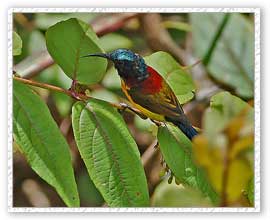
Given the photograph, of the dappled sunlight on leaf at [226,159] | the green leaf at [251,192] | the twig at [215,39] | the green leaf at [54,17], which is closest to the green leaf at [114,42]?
the green leaf at [54,17]

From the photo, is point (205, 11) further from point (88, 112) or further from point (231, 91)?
point (88, 112)

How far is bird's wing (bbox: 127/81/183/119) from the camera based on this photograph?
3.89 feet

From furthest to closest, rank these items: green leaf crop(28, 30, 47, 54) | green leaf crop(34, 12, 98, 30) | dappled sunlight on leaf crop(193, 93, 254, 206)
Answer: green leaf crop(28, 30, 47, 54) < green leaf crop(34, 12, 98, 30) < dappled sunlight on leaf crop(193, 93, 254, 206)

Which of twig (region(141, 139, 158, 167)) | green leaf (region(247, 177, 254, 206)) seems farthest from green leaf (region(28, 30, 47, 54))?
green leaf (region(247, 177, 254, 206))

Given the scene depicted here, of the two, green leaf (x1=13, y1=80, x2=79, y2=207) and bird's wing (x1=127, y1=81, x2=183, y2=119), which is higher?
bird's wing (x1=127, y1=81, x2=183, y2=119)

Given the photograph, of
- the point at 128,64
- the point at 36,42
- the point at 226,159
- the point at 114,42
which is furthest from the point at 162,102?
the point at 226,159

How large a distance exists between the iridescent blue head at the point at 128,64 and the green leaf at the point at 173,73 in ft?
0.06

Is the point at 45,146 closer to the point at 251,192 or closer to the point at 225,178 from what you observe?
the point at 251,192

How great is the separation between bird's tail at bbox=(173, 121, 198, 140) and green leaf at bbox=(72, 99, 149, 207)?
90mm

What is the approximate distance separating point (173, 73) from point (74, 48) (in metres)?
0.20

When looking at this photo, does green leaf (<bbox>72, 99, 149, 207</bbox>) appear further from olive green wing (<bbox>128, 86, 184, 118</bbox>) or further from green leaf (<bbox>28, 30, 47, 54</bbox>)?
green leaf (<bbox>28, 30, 47, 54</bbox>)

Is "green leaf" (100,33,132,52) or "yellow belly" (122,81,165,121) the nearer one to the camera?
"yellow belly" (122,81,165,121)

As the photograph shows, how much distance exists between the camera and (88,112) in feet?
3.79

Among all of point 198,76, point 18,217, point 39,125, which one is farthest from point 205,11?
Result: point 18,217
